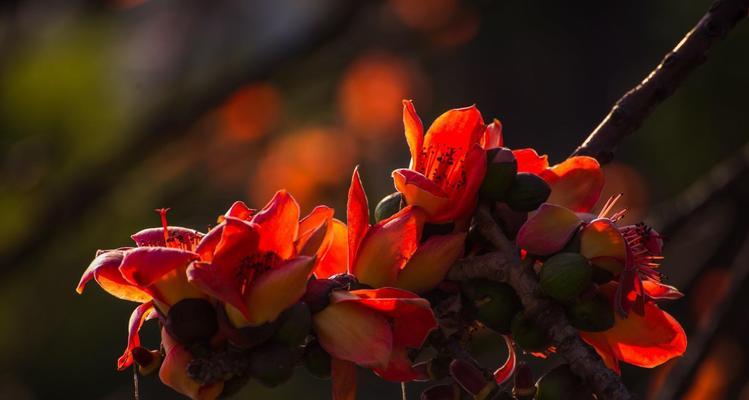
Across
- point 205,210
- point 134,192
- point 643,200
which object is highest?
point 643,200

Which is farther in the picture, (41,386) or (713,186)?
(41,386)

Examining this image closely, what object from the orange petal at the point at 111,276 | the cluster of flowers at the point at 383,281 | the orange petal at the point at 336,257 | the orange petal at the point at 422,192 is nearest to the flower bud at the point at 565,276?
the cluster of flowers at the point at 383,281

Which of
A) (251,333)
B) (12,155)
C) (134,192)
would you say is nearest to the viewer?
(251,333)

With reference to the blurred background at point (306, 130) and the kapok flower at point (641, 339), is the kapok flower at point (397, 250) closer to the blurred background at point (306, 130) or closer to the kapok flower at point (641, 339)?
the kapok flower at point (641, 339)

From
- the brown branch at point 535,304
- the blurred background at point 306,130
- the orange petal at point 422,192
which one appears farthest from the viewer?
A: the blurred background at point 306,130

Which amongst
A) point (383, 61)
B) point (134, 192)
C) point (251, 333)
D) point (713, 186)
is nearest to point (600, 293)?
point (251, 333)

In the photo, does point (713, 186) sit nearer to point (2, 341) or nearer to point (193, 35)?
point (193, 35)

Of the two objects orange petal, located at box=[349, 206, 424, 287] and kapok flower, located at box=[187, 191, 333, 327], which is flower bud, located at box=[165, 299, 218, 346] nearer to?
kapok flower, located at box=[187, 191, 333, 327]
